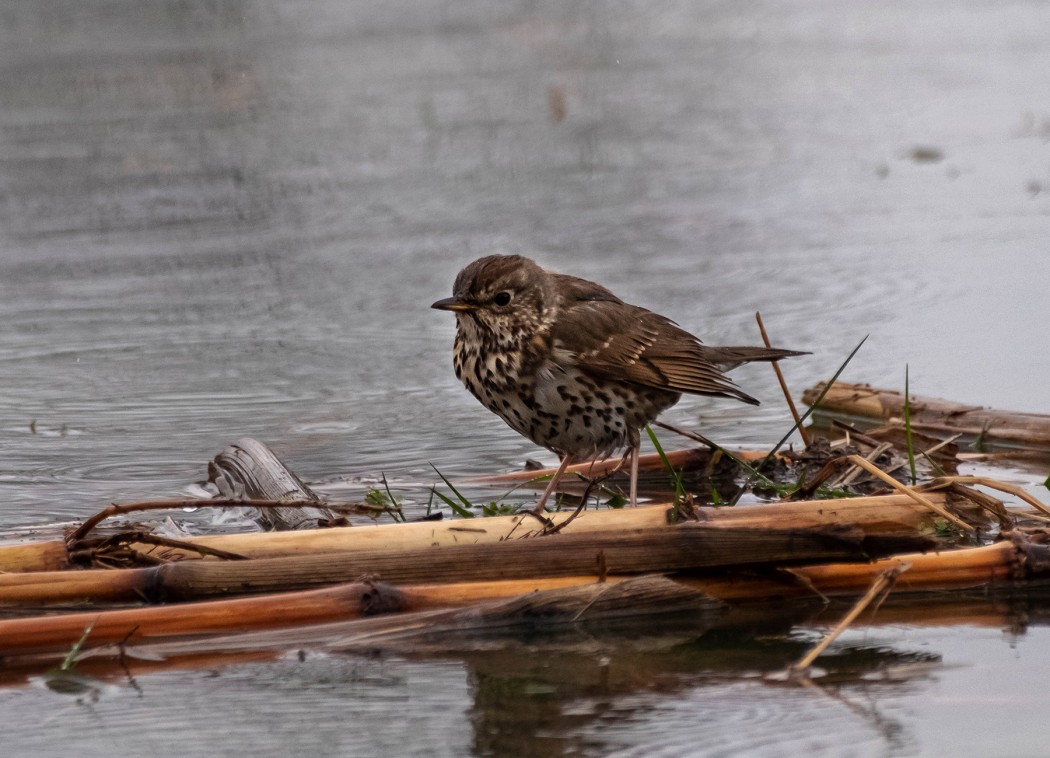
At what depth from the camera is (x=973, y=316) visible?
753 cm

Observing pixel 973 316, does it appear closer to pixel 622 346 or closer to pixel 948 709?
pixel 622 346

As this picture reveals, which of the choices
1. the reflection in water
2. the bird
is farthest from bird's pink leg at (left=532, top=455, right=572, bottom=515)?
the reflection in water

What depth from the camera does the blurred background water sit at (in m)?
6.46

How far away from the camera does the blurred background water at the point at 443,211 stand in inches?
254

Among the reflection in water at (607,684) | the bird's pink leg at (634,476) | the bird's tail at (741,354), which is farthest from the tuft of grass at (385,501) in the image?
the bird's tail at (741,354)

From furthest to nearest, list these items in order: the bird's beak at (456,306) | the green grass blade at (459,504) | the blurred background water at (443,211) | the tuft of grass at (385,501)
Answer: the blurred background water at (443,211), the bird's beak at (456,306), the tuft of grass at (385,501), the green grass blade at (459,504)

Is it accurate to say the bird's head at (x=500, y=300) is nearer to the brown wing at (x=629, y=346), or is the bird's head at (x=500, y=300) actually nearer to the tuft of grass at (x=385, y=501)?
the brown wing at (x=629, y=346)

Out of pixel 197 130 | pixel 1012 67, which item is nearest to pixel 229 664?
pixel 197 130

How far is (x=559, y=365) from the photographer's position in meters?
5.19

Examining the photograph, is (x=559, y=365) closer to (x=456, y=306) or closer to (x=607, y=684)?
(x=456, y=306)

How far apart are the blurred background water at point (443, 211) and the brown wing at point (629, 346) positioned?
58 cm

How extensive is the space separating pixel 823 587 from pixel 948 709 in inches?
31.1

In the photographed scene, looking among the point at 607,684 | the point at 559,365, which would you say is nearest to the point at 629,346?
the point at 559,365

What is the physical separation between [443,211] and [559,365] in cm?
486
